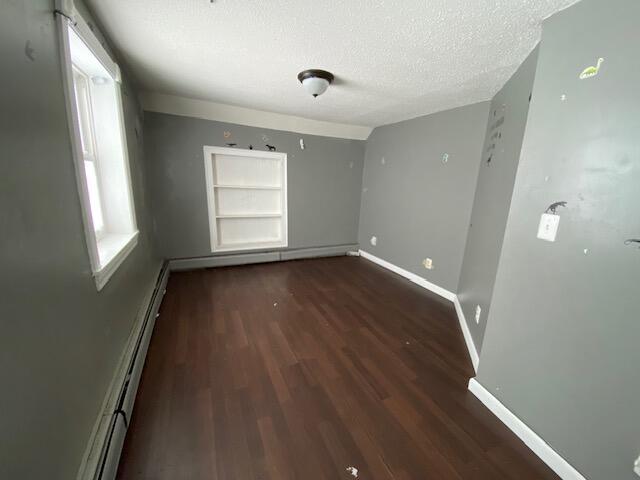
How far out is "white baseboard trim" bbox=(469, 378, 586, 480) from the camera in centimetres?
116

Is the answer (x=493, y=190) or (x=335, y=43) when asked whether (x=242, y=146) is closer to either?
(x=335, y=43)

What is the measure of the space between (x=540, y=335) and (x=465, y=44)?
1.78m

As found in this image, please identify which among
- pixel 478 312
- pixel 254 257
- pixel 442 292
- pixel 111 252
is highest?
pixel 111 252

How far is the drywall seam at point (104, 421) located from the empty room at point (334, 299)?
11 millimetres

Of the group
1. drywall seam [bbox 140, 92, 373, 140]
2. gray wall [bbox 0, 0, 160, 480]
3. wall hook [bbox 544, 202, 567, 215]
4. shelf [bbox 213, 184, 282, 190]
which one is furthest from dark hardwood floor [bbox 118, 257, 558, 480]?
drywall seam [bbox 140, 92, 373, 140]

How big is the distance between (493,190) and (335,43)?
1.65 meters

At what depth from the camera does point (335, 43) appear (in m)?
1.59

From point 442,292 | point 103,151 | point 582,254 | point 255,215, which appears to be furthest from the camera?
point 255,215

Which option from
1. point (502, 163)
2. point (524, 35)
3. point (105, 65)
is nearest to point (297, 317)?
point (502, 163)

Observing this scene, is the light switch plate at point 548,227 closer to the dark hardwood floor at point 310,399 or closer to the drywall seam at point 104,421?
the dark hardwood floor at point 310,399

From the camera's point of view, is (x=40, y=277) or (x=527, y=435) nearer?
(x=40, y=277)

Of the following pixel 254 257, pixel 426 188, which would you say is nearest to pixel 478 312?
pixel 426 188

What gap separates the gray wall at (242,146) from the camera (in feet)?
10.4

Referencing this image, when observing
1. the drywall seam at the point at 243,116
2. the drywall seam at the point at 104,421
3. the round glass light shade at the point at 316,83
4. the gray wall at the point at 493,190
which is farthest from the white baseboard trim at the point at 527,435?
the drywall seam at the point at 243,116
